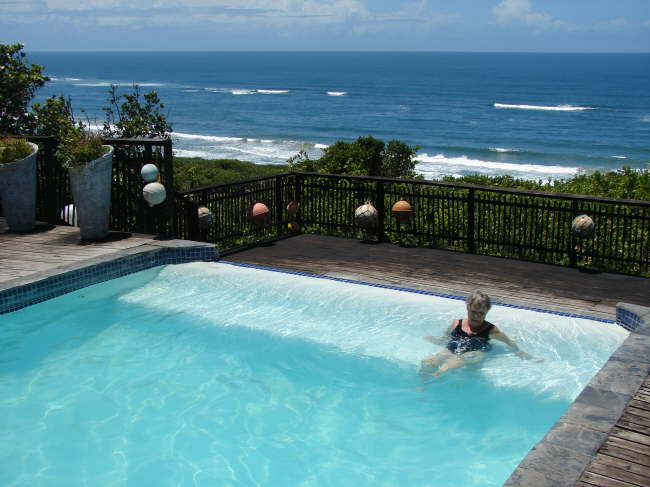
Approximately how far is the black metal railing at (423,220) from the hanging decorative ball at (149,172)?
1.55ft

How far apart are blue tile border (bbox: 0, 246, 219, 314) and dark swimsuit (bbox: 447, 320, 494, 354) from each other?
3.89 metres

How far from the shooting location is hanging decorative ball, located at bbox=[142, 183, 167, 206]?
957 centimetres

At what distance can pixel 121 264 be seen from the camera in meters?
9.08

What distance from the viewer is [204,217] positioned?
9.91 m

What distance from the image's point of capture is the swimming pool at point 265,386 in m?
5.67

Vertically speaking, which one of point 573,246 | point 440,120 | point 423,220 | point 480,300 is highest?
point 440,120

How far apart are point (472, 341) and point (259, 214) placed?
4.59 metres

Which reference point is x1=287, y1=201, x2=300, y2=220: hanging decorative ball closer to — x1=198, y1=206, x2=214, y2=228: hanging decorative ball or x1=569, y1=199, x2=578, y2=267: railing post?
x1=198, y1=206, x2=214, y2=228: hanging decorative ball

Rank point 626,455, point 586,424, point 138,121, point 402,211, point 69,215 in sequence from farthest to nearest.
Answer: point 138,121
point 69,215
point 402,211
point 586,424
point 626,455

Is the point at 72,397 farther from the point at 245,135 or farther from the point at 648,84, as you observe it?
the point at 648,84

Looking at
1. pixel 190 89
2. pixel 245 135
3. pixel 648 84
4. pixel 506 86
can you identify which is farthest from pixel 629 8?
pixel 245 135

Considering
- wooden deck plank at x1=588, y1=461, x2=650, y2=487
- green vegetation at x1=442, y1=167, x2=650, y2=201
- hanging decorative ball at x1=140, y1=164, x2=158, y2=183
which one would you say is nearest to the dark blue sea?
green vegetation at x1=442, y1=167, x2=650, y2=201

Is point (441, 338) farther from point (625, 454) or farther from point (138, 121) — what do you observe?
point (138, 121)

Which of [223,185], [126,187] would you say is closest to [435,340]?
[223,185]
